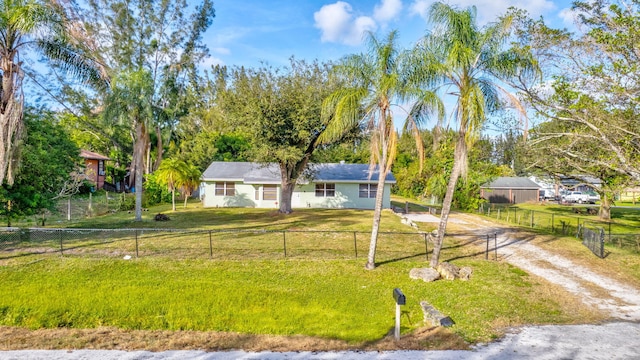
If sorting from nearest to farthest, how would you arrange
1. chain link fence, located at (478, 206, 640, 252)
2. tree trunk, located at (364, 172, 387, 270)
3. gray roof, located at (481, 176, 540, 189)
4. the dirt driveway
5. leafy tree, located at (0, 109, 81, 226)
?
the dirt driveway → tree trunk, located at (364, 172, 387, 270) → leafy tree, located at (0, 109, 81, 226) → chain link fence, located at (478, 206, 640, 252) → gray roof, located at (481, 176, 540, 189)

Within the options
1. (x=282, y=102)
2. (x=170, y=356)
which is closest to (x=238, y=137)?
(x=282, y=102)

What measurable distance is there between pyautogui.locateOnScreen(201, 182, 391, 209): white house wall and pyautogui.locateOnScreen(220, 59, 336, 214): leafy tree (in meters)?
6.83

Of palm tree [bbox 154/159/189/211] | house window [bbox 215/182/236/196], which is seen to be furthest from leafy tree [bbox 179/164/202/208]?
house window [bbox 215/182/236/196]

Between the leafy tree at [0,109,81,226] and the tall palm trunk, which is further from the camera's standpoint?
the leafy tree at [0,109,81,226]

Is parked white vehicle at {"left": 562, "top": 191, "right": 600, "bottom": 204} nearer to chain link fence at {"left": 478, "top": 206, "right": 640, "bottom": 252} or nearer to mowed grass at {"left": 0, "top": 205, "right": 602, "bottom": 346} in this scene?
chain link fence at {"left": 478, "top": 206, "right": 640, "bottom": 252}

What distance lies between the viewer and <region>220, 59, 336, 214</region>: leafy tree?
20594 millimetres

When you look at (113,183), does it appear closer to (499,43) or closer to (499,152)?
(499,43)

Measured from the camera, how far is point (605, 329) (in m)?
7.37

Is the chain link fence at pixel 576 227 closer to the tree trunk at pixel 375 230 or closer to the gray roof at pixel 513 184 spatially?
the gray roof at pixel 513 184

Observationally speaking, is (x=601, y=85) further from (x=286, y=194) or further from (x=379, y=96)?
(x=286, y=194)

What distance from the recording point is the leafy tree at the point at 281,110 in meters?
20.6

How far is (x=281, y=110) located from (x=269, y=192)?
9129 millimetres

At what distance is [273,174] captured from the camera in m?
27.9

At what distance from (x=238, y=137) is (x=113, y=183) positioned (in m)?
15.5
